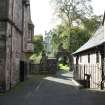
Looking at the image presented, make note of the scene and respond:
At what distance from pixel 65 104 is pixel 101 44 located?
612 centimetres

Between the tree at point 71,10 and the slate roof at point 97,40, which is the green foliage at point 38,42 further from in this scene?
the slate roof at point 97,40

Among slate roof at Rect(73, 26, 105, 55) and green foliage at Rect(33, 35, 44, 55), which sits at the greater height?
green foliage at Rect(33, 35, 44, 55)

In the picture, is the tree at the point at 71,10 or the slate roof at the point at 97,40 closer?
the slate roof at the point at 97,40

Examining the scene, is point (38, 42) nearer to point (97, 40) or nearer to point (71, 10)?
point (71, 10)

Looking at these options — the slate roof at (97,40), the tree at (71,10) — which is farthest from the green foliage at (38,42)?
the slate roof at (97,40)

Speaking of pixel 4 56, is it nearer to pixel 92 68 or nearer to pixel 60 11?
pixel 92 68

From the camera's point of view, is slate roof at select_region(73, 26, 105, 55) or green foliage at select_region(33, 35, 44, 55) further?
green foliage at select_region(33, 35, 44, 55)

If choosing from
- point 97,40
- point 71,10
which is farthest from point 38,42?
point 97,40

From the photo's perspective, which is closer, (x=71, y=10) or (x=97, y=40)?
(x=97, y=40)

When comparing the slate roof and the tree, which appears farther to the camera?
the tree

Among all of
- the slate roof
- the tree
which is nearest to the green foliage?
the tree

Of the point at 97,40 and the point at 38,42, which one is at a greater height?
the point at 38,42

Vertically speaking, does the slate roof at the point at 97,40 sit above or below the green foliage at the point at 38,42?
below

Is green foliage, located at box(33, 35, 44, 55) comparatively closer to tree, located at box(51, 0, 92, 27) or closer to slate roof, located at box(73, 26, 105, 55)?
tree, located at box(51, 0, 92, 27)
